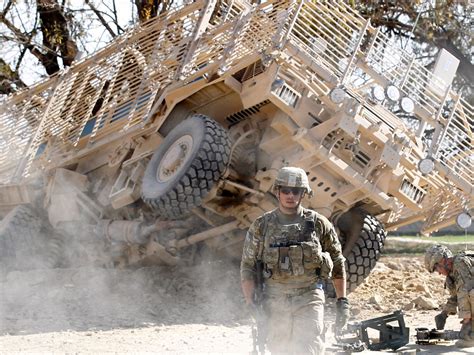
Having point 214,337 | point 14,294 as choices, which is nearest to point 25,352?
point 214,337

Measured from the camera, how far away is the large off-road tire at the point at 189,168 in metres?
8.62

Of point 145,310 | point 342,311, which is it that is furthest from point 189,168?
point 342,311

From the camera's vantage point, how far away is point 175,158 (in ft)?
29.1

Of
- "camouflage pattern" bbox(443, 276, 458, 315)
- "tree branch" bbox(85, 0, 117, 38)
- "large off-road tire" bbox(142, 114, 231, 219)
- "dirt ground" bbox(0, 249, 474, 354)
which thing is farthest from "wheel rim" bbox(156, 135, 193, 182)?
"tree branch" bbox(85, 0, 117, 38)

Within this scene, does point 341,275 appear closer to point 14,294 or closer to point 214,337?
point 214,337

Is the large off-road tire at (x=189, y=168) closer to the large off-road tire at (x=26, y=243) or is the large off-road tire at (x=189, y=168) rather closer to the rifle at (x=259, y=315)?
the large off-road tire at (x=26, y=243)

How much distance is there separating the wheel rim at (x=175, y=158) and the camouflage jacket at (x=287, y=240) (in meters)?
3.18

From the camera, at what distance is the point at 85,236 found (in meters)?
10.6

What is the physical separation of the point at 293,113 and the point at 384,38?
3.74ft

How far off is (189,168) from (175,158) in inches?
12.3

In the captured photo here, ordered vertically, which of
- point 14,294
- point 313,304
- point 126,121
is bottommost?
point 313,304

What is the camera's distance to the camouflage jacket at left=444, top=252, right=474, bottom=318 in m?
7.60

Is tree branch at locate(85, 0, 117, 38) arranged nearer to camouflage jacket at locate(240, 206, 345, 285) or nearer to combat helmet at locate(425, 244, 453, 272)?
combat helmet at locate(425, 244, 453, 272)

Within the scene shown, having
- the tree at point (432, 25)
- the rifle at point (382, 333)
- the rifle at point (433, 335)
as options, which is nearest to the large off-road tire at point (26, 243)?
the rifle at point (382, 333)
